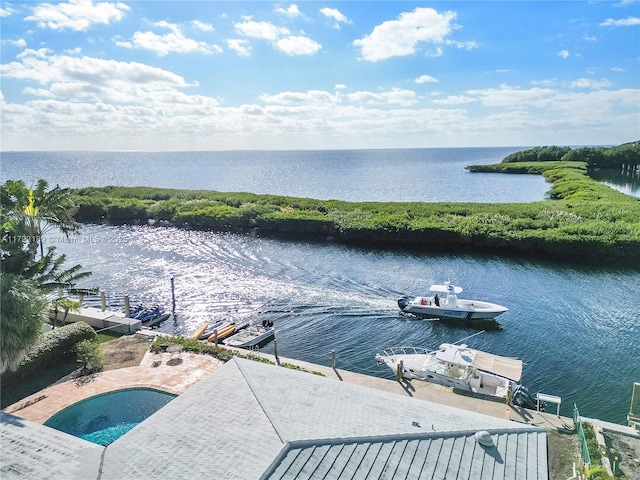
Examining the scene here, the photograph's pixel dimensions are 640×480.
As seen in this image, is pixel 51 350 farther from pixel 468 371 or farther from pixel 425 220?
pixel 425 220

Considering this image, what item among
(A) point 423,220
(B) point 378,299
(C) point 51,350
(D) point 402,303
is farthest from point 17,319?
(A) point 423,220

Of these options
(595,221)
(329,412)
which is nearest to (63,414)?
(329,412)

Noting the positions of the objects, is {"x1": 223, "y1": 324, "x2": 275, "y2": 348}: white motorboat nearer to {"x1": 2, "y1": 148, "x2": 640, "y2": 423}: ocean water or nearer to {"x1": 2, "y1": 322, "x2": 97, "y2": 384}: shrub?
{"x1": 2, "y1": 148, "x2": 640, "y2": 423}: ocean water

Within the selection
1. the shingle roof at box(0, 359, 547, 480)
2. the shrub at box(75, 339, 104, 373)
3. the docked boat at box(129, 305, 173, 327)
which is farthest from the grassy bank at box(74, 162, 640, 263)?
the shingle roof at box(0, 359, 547, 480)

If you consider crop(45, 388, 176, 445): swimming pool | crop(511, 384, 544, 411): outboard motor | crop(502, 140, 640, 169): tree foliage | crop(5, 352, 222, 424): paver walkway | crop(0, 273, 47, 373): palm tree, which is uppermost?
crop(502, 140, 640, 169): tree foliage

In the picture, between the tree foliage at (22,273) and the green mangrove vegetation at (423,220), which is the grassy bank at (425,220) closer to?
the green mangrove vegetation at (423,220)

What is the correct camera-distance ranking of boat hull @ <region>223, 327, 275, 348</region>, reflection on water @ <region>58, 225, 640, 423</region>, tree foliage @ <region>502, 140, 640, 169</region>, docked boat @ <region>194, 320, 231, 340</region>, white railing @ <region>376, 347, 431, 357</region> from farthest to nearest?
tree foliage @ <region>502, 140, 640, 169</region> → docked boat @ <region>194, 320, 231, 340</region> → boat hull @ <region>223, 327, 275, 348</region> → white railing @ <region>376, 347, 431, 357</region> → reflection on water @ <region>58, 225, 640, 423</region>
